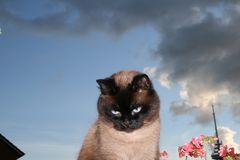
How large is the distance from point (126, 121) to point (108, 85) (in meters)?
0.60

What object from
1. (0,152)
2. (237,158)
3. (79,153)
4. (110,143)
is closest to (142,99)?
(110,143)

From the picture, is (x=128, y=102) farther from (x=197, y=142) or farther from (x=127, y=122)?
(x=197, y=142)

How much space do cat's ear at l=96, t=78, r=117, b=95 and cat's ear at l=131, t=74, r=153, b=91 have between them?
28 centimetres

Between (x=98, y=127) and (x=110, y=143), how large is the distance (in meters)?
0.41

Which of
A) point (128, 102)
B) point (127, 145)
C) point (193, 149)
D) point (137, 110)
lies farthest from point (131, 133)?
point (193, 149)

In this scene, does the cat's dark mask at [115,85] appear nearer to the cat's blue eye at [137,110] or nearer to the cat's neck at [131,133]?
the cat's blue eye at [137,110]

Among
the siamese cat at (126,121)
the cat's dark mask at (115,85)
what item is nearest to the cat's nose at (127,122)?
the siamese cat at (126,121)

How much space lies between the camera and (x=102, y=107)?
6.39 m

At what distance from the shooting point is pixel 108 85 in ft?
20.7

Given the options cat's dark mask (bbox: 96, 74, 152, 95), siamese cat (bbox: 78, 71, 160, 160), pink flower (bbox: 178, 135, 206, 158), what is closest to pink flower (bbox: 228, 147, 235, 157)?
pink flower (bbox: 178, 135, 206, 158)

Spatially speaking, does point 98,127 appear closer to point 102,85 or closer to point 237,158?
point 102,85

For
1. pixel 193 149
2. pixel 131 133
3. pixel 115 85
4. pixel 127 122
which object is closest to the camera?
pixel 127 122

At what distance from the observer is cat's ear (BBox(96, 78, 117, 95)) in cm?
627

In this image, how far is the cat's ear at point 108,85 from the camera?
627cm
